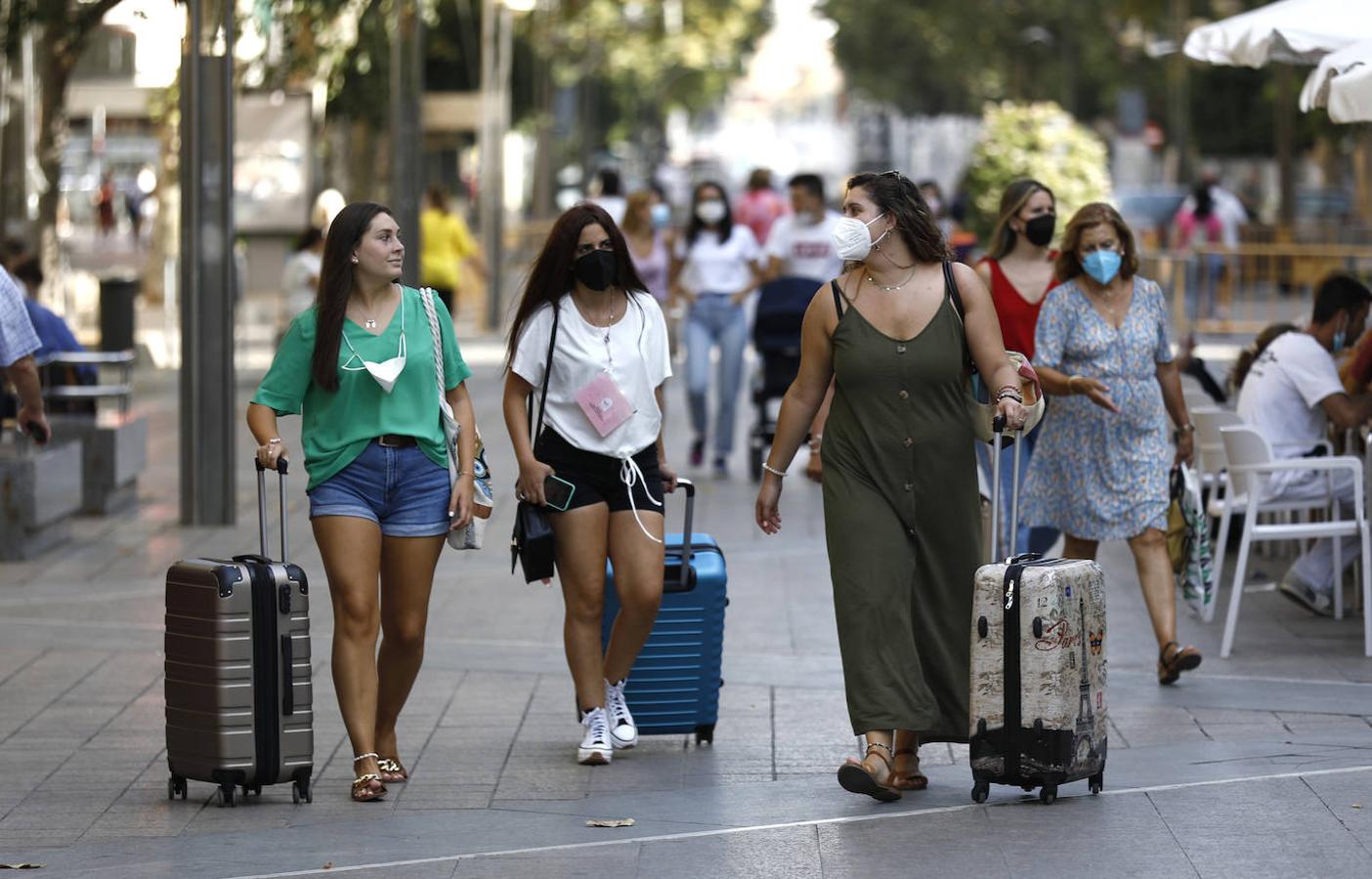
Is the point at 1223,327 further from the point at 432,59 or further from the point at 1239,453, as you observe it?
the point at 432,59

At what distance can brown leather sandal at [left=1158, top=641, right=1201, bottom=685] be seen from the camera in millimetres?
8141

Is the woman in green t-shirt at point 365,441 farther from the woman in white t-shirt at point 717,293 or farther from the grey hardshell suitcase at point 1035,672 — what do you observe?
the woman in white t-shirt at point 717,293

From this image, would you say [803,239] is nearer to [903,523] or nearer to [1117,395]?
[1117,395]

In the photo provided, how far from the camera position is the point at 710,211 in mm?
14656

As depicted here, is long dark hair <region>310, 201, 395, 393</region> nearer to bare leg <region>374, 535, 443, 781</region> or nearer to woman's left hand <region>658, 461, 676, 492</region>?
bare leg <region>374, 535, 443, 781</region>

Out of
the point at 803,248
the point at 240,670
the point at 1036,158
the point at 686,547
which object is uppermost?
the point at 1036,158

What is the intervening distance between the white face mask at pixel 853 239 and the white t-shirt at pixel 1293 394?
13.1 feet

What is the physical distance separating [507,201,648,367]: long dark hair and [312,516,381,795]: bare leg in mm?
858

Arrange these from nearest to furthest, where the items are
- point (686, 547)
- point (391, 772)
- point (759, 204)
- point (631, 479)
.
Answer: point (391, 772)
point (631, 479)
point (686, 547)
point (759, 204)

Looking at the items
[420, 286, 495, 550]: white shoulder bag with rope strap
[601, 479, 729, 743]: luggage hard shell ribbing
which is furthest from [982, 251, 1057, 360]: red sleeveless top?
[420, 286, 495, 550]: white shoulder bag with rope strap

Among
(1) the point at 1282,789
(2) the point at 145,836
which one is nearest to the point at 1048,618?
(1) the point at 1282,789

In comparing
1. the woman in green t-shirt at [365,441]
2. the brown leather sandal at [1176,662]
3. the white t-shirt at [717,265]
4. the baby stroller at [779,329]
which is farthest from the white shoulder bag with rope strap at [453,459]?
the white t-shirt at [717,265]

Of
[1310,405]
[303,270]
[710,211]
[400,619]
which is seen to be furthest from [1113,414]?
[303,270]

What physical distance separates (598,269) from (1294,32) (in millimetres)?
4493
